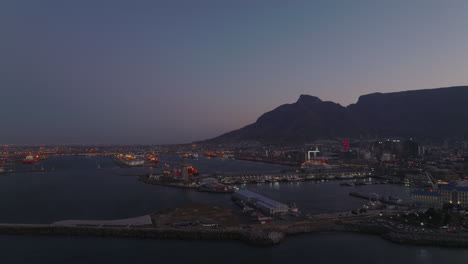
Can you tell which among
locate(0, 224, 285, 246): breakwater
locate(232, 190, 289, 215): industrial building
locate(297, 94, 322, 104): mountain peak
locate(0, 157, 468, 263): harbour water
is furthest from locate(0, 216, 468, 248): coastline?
locate(297, 94, 322, 104): mountain peak

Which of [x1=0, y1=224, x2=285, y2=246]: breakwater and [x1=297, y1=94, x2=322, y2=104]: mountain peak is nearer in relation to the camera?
[x1=0, y1=224, x2=285, y2=246]: breakwater

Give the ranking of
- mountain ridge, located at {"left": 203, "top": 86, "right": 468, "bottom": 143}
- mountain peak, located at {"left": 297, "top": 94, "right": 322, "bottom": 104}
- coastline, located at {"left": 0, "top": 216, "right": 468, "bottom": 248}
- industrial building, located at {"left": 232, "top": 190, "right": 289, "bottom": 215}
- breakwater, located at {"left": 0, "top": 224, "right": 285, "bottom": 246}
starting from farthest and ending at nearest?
1. mountain peak, located at {"left": 297, "top": 94, "right": 322, "bottom": 104}
2. mountain ridge, located at {"left": 203, "top": 86, "right": 468, "bottom": 143}
3. industrial building, located at {"left": 232, "top": 190, "right": 289, "bottom": 215}
4. breakwater, located at {"left": 0, "top": 224, "right": 285, "bottom": 246}
5. coastline, located at {"left": 0, "top": 216, "right": 468, "bottom": 248}

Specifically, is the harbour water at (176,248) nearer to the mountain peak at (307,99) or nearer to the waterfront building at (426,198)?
the waterfront building at (426,198)

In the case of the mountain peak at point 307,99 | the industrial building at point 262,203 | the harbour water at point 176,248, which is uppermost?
the mountain peak at point 307,99

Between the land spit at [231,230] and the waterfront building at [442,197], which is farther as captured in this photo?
the waterfront building at [442,197]

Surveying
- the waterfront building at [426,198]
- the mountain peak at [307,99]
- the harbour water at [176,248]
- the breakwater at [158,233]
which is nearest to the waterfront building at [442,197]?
the waterfront building at [426,198]

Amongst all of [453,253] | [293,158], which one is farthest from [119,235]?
[293,158]

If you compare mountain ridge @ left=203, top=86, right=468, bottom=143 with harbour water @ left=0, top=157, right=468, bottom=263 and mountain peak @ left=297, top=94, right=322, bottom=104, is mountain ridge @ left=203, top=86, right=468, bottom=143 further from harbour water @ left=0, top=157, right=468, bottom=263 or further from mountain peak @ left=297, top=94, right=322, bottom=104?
harbour water @ left=0, top=157, right=468, bottom=263

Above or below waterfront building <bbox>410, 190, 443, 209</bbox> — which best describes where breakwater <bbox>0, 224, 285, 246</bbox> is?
below
